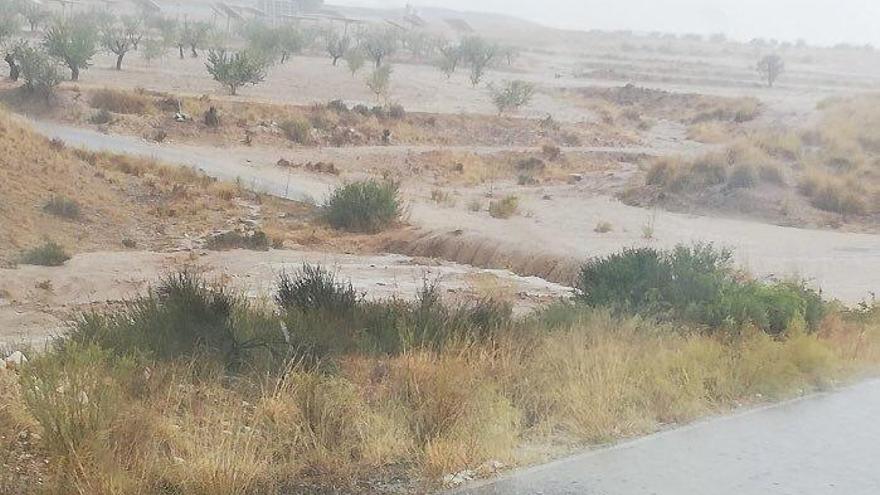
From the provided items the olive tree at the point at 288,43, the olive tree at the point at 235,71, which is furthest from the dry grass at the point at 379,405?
the olive tree at the point at 288,43

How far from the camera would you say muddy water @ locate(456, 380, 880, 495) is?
24.0 feet

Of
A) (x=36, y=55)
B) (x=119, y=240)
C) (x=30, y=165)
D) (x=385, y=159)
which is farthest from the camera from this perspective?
(x=36, y=55)

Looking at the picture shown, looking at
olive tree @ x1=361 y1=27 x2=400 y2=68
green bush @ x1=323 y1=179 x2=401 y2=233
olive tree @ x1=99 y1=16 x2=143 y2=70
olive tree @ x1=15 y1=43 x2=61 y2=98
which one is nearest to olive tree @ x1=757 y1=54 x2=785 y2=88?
olive tree @ x1=361 y1=27 x2=400 y2=68

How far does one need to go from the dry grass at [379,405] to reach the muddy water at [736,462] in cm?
43

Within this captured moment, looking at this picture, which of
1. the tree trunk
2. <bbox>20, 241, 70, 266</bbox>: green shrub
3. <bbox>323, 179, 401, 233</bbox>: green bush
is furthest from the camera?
the tree trunk

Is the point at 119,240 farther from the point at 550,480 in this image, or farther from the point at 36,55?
the point at 36,55

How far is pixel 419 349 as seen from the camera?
34.0 ft

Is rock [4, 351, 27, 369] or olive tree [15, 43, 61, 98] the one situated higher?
rock [4, 351, 27, 369]

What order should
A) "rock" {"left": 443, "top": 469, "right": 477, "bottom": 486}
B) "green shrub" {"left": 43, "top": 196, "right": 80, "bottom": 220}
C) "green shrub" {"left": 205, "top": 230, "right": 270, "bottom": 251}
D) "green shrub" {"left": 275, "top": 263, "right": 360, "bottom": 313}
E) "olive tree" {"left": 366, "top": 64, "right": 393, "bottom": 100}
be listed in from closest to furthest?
"rock" {"left": 443, "top": 469, "right": 477, "bottom": 486}
"green shrub" {"left": 275, "top": 263, "right": 360, "bottom": 313}
"green shrub" {"left": 205, "top": 230, "right": 270, "bottom": 251}
"green shrub" {"left": 43, "top": 196, "right": 80, "bottom": 220}
"olive tree" {"left": 366, "top": 64, "right": 393, "bottom": 100}

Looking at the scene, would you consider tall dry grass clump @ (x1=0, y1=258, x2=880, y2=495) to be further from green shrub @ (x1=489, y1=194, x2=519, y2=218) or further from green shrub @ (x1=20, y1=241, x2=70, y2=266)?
green shrub @ (x1=489, y1=194, x2=519, y2=218)

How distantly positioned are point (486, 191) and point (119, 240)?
64.6 feet

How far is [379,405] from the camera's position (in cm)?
848

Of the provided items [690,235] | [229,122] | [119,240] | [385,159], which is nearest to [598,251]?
[690,235]

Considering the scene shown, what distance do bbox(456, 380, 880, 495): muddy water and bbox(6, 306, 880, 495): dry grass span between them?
1.41 ft
